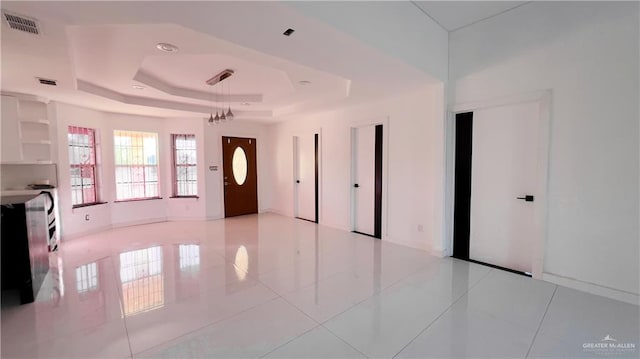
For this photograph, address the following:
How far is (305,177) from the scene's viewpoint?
6.75 m

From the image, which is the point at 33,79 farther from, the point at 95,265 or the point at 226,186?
the point at 226,186

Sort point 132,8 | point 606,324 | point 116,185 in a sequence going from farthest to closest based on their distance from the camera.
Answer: point 116,185, point 606,324, point 132,8

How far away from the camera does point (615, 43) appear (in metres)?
2.73

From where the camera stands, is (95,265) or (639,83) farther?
(95,265)

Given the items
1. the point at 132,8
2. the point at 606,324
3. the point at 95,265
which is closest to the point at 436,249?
the point at 606,324

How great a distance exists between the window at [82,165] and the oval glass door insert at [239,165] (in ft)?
9.21

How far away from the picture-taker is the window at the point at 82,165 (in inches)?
209

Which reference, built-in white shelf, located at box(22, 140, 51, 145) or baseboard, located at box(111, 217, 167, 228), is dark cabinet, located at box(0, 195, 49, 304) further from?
baseboard, located at box(111, 217, 167, 228)

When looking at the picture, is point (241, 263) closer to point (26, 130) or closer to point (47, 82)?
point (47, 82)

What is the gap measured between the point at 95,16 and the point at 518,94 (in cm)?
422

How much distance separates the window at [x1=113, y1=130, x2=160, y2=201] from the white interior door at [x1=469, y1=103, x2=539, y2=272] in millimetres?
6513

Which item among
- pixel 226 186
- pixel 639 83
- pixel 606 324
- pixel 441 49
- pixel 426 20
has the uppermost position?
pixel 426 20

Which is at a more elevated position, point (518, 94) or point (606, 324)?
point (518, 94)

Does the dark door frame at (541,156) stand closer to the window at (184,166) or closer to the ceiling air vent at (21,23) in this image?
the ceiling air vent at (21,23)
